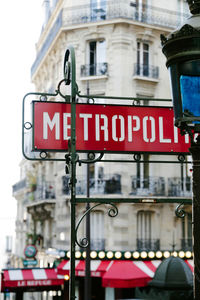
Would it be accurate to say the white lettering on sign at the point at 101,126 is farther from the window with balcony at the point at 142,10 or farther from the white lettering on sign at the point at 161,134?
the window with balcony at the point at 142,10

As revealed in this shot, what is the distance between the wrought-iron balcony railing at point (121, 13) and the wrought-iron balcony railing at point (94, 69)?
239cm

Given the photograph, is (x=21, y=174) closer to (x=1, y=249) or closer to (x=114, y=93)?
(x=1, y=249)

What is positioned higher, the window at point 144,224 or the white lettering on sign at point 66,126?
the white lettering on sign at point 66,126

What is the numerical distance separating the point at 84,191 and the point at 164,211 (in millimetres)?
4320

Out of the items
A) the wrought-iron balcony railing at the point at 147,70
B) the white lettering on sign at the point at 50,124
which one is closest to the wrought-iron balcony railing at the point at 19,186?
the wrought-iron balcony railing at the point at 147,70

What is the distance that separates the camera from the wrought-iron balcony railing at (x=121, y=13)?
1093 inches

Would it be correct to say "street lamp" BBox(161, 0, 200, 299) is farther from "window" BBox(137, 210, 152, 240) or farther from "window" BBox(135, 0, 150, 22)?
"window" BBox(135, 0, 150, 22)

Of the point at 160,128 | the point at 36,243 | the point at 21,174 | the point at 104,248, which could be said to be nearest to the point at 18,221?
the point at 21,174

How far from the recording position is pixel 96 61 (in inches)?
1110

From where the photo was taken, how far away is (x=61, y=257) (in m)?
27.8

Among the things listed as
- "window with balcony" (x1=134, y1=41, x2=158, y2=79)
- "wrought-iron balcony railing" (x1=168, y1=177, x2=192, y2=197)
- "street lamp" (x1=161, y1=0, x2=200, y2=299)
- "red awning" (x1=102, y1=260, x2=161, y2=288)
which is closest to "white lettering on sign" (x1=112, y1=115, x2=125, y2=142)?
"street lamp" (x1=161, y1=0, x2=200, y2=299)

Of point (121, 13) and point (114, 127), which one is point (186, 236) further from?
point (114, 127)

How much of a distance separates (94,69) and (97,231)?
331 inches

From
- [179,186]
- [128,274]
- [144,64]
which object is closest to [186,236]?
[179,186]
